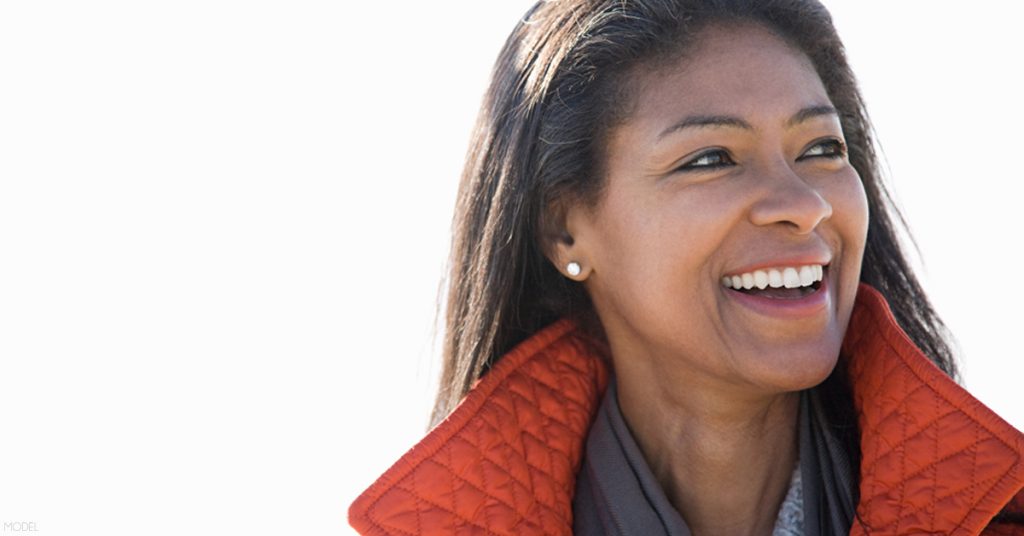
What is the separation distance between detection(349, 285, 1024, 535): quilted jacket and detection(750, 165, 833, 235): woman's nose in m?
0.36

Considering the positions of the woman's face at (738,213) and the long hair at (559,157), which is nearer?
the woman's face at (738,213)

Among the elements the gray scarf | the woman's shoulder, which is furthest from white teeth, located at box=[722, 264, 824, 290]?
the woman's shoulder

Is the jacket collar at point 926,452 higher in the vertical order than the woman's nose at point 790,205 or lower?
lower

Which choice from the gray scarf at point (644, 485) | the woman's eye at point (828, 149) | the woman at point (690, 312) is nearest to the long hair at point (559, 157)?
the woman at point (690, 312)

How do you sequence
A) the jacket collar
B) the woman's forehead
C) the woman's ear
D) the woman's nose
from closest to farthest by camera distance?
the jacket collar < the woman's nose < the woman's forehead < the woman's ear

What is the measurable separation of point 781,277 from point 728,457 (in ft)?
1.50

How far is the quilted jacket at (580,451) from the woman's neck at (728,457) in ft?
0.67

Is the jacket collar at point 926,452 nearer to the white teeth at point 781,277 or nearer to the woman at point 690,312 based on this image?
the woman at point 690,312

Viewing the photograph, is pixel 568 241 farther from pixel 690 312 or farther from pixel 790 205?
pixel 790 205

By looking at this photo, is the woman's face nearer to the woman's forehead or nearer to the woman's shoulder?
the woman's forehead

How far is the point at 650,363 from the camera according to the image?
9.19 ft

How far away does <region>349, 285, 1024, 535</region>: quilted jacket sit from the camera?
7.56 ft

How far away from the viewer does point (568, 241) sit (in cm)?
278

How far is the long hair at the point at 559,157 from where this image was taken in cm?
263
